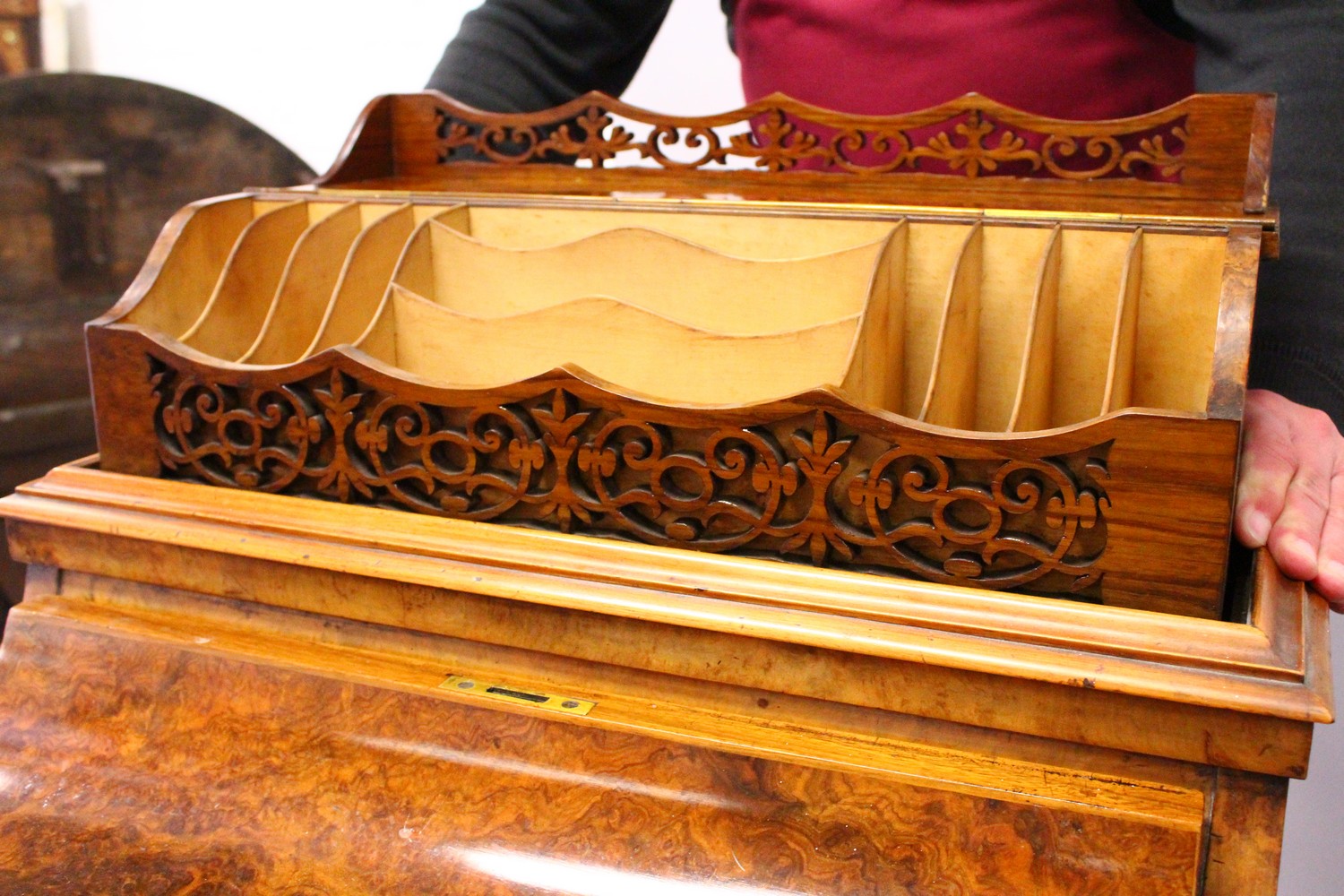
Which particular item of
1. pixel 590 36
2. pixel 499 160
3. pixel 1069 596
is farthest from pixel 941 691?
pixel 590 36

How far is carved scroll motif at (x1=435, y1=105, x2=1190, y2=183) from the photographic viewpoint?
3.77 feet

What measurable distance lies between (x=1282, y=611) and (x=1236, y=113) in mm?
576

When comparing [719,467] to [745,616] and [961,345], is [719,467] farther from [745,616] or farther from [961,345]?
[961,345]

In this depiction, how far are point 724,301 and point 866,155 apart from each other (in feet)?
1.62

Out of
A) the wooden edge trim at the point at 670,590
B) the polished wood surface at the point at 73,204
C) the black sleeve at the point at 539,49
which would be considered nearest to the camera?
the wooden edge trim at the point at 670,590

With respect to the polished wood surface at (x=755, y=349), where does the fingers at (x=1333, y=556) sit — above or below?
below

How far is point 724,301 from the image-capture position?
3.57 ft

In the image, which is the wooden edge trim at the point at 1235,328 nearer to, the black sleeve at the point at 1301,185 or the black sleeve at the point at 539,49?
the black sleeve at the point at 1301,185

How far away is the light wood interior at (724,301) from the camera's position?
37.4 inches

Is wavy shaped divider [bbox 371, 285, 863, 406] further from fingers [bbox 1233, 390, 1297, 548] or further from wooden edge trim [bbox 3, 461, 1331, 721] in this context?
fingers [bbox 1233, 390, 1297, 548]

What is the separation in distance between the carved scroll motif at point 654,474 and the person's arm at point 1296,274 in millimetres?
161

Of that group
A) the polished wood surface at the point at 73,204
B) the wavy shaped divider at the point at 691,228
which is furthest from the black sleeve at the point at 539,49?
the polished wood surface at the point at 73,204

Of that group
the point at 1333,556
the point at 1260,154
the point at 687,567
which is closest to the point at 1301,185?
the point at 1260,154

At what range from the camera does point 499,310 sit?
1165 millimetres
